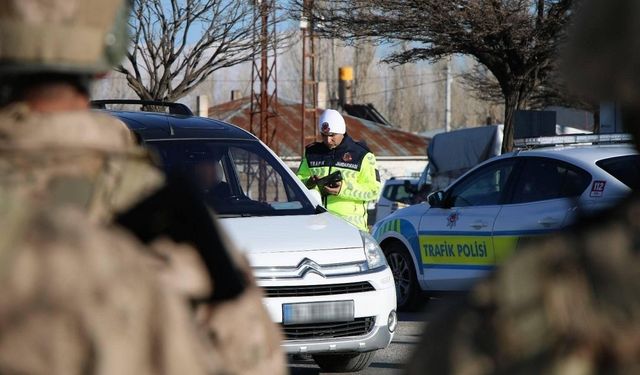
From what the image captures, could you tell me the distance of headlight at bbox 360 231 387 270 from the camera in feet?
26.6

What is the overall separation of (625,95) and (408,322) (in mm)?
10384

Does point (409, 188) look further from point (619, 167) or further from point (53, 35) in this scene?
point (53, 35)

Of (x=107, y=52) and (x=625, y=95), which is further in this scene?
(x=107, y=52)

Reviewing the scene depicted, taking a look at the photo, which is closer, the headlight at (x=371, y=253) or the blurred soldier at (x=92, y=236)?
the blurred soldier at (x=92, y=236)

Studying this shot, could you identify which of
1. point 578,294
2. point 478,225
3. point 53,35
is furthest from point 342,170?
point 578,294

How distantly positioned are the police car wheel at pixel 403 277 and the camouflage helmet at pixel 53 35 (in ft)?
35.7

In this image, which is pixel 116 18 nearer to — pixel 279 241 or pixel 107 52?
pixel 107 52

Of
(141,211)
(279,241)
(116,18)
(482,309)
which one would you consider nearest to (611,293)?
(482,309)

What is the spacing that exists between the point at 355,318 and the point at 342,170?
2496 millimetres

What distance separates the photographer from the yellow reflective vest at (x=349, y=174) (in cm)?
1005

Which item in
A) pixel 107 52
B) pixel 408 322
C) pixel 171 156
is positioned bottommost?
pixel 408 322

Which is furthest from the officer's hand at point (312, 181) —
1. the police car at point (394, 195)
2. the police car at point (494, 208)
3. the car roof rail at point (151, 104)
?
the police car at point (394, 195)

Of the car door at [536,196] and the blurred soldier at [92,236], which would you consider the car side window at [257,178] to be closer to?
the car door at [536,196]

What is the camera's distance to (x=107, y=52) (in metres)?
1.97
